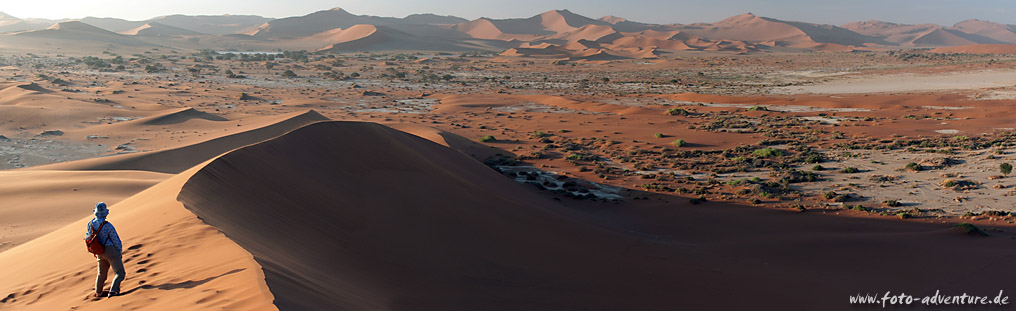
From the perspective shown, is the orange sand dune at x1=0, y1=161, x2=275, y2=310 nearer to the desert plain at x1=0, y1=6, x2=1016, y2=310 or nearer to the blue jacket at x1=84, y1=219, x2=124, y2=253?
the desert plain at x1=0, y1=6, x2=1016, y2=310

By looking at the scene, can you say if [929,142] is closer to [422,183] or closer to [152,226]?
[422,183]

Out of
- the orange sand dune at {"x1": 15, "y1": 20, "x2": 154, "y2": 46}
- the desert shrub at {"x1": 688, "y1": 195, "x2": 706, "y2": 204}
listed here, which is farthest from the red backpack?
the orange sand dune at {"x1": 15, "y1": 20, "x2": 154, "y2": 46}

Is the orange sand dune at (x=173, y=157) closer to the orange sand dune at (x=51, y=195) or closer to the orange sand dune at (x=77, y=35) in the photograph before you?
the orange sand dune at (x=51, y=195)

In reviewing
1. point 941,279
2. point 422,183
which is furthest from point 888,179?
point 422,183

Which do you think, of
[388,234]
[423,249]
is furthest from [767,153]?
[388,234]

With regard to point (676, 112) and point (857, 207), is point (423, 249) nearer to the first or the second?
point (857, 207)

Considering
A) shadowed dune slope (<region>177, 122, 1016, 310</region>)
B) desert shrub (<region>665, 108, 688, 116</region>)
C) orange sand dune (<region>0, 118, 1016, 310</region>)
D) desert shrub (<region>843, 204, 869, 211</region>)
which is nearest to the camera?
orange sand dune (<region>0, 118, 1016, 310</region>)

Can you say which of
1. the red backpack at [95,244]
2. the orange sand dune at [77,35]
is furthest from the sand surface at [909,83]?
the orange sand dune at [77,35]
